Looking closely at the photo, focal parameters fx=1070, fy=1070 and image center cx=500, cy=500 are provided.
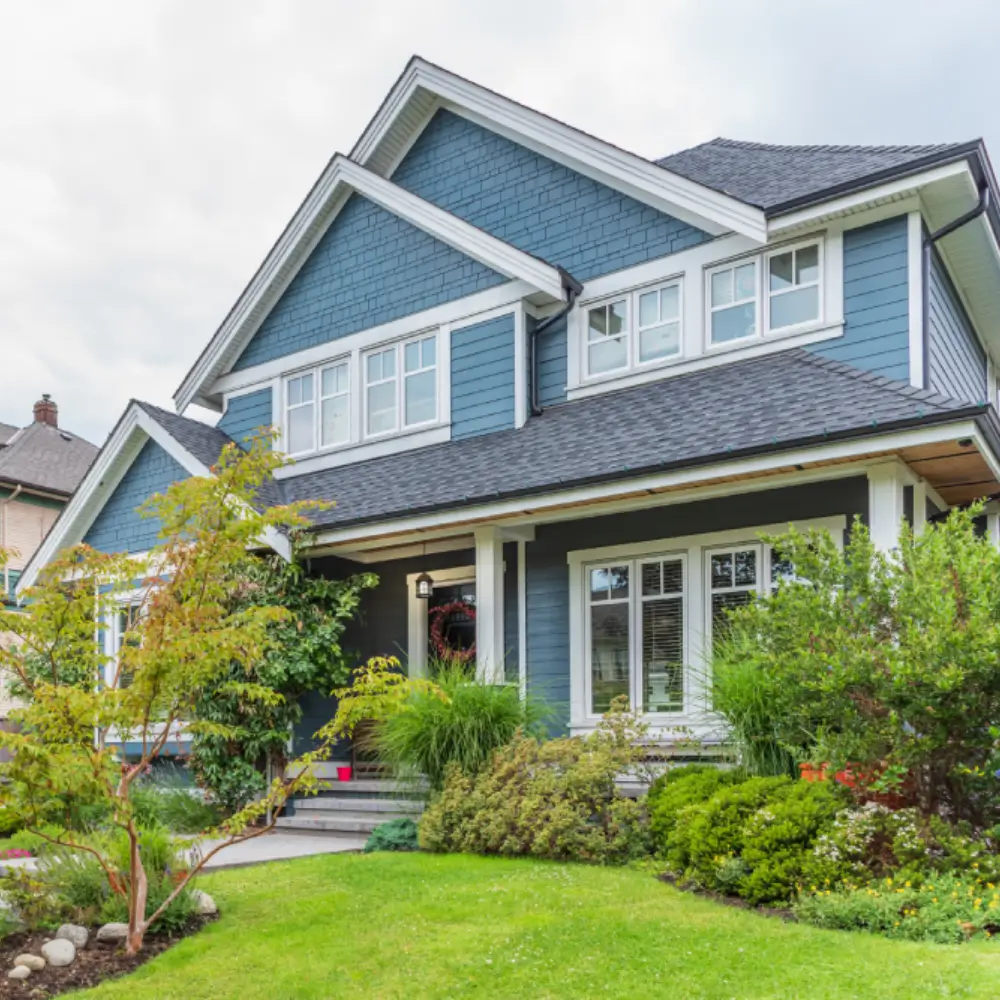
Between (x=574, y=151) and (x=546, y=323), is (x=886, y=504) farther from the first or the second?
(x=574, y=151)

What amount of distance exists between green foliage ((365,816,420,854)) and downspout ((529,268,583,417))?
5063mm

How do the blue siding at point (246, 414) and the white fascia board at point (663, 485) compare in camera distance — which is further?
the blue siding at point (246, 414)

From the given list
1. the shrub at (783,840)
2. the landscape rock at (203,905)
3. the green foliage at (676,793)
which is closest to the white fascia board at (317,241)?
the green foliage at (676,793)

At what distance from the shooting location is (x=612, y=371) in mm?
11969

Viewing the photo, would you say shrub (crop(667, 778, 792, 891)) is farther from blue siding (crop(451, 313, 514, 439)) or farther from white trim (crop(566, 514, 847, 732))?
blue siding (crop(451, 313, 514, 439))

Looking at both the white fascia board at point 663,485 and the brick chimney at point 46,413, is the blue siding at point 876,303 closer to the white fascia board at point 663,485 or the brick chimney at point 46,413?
the white fascia board at point 663,485

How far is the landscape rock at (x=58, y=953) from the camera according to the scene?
5.81 metres

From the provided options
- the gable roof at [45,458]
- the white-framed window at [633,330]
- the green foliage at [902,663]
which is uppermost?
the gable roof at [45,458]

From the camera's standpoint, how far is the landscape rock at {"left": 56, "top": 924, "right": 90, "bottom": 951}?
20.0 ft

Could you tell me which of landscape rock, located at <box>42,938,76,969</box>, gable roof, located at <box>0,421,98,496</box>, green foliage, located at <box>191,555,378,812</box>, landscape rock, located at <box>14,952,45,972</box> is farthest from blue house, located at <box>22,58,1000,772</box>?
gable roof, located at <box>0,421,98,496</box>

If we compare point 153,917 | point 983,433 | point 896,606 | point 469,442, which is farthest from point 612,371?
point 153,917

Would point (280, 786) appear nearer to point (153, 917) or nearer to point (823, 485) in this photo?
point (153, 917)

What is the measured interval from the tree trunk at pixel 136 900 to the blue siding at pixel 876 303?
7493 mm

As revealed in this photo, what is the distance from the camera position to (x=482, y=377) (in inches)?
499
